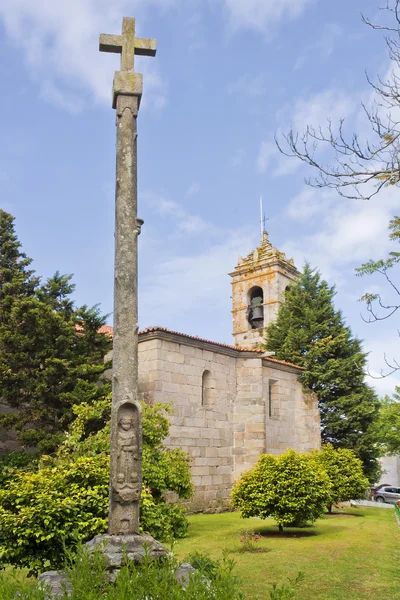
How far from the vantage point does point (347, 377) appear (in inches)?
947

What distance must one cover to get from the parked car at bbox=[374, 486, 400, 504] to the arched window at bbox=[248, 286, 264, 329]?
12.9 meters

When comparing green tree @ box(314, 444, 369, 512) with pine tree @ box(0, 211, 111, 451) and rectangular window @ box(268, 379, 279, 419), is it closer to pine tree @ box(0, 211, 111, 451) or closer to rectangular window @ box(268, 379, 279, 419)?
rectangular window @ box(268, 379, 279, 419)

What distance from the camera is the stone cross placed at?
542cm

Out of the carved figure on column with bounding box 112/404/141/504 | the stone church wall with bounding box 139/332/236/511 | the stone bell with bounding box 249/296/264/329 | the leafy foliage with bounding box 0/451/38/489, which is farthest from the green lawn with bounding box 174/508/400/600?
the stone bell with bounding box 249/296/264/329

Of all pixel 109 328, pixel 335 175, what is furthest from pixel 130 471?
pixel 109 328

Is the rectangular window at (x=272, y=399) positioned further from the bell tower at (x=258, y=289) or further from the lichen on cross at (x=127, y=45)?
the lichen on cross at (x=127, y=45)

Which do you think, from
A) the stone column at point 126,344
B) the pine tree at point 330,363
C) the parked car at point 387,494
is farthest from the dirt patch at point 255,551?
the parked car at point 387,494

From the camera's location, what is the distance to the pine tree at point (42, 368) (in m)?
14.6

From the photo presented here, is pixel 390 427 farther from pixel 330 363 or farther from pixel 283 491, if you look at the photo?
pixel 283 491

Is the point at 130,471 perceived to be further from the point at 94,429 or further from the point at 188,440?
the point at 188,440

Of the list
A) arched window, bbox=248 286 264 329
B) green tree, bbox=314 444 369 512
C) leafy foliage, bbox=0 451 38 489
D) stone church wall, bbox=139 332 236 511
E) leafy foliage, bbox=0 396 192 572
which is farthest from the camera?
arched window, bbox=248 286 264 329

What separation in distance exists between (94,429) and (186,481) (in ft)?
14.2

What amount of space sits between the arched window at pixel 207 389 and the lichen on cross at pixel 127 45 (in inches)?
483

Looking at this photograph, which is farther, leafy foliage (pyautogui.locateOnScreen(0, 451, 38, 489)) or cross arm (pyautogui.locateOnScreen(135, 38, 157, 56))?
leafy foliage (pyautogui.locateOnScreen(0, 451, 38, 489))
